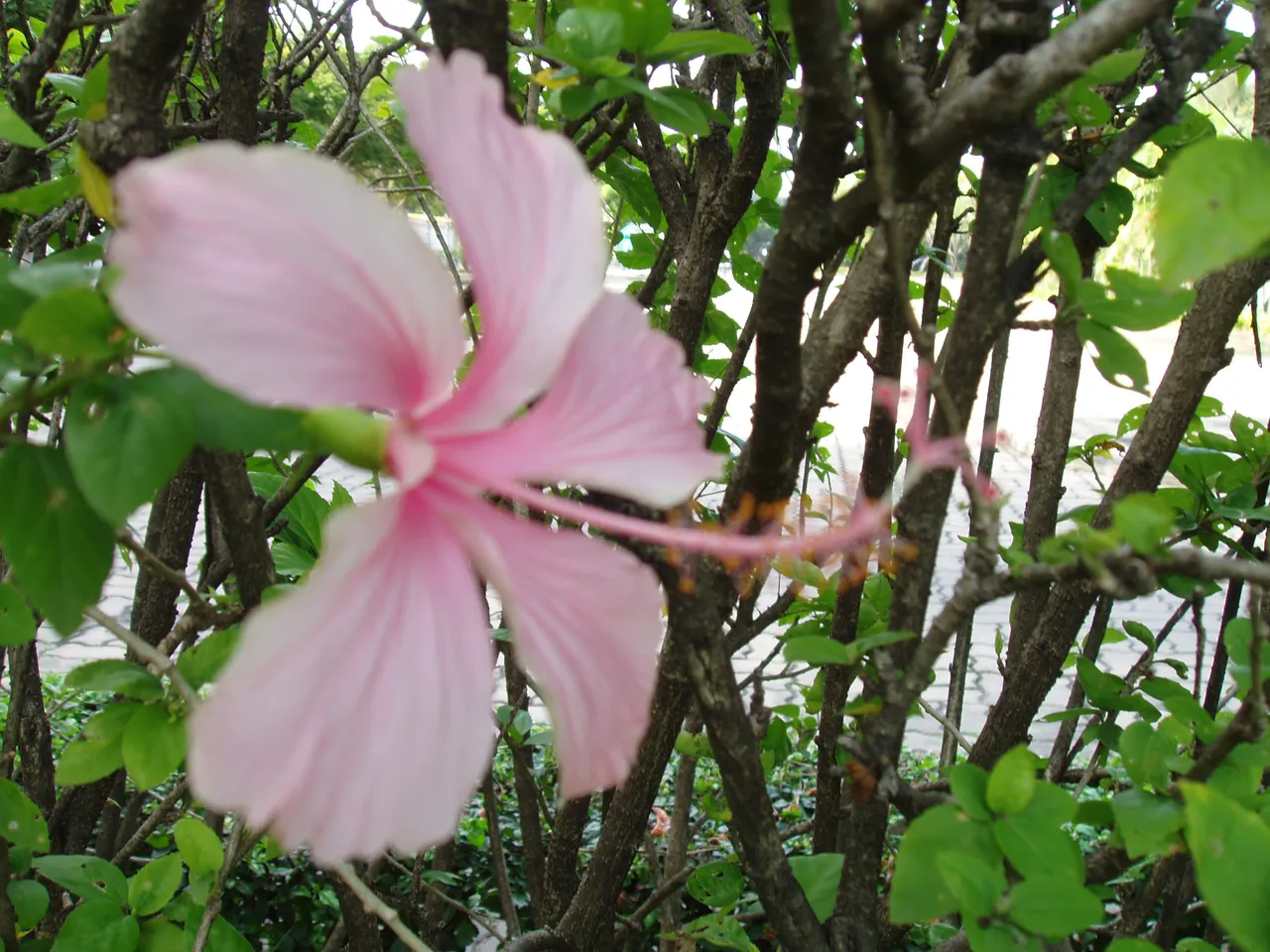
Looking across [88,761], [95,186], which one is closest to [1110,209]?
[95,186]

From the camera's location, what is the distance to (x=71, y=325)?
0.48 metres

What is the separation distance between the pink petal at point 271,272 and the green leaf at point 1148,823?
613 mm

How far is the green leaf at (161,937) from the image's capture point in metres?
0.99

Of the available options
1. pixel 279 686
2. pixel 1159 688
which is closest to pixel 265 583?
pixel 279 686

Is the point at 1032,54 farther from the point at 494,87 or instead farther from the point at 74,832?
the point at 74,832

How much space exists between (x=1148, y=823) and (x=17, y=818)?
→ 38.1 inches

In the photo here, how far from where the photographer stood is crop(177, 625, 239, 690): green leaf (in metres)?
0.82

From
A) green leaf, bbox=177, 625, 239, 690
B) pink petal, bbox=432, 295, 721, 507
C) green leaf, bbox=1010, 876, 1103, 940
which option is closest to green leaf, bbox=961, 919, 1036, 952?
green leaf, bbox=1010, 876, 1103, 940

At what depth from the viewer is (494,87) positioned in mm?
492

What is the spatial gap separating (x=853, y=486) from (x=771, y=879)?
324mm

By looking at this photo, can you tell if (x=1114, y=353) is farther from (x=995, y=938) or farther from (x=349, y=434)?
(x=349, y=434)

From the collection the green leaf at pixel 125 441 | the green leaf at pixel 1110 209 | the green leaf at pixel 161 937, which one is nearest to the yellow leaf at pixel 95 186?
the green leaf at pixel 125 441

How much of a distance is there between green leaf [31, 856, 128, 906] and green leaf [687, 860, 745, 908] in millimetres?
697

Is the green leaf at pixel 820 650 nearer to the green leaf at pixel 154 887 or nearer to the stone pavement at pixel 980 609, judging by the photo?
the green leaf at pixel 154 887
